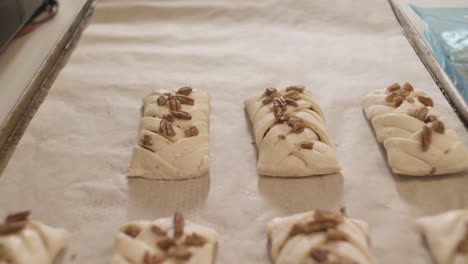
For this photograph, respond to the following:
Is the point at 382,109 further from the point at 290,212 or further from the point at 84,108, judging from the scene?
the point at 84,108

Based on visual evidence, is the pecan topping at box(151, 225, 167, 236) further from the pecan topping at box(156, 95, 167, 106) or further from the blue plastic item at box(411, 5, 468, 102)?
the blue plastic item at box(411, 5, 468, 102)

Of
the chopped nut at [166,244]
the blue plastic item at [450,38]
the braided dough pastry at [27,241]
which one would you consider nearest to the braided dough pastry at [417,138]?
the blue plastic item at [450,38]

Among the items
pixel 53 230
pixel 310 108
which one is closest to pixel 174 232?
pixel 53 230

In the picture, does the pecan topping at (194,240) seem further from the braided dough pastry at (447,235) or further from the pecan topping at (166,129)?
the braided dough pastry at (447,235)

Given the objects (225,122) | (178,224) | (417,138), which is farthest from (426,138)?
(178,224)

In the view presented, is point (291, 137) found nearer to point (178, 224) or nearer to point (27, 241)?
point (178, 224)

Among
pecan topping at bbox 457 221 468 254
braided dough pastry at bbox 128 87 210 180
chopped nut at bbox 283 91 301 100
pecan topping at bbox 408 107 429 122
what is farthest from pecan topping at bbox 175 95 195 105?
pecan topping at bbox 457 221 468 254
